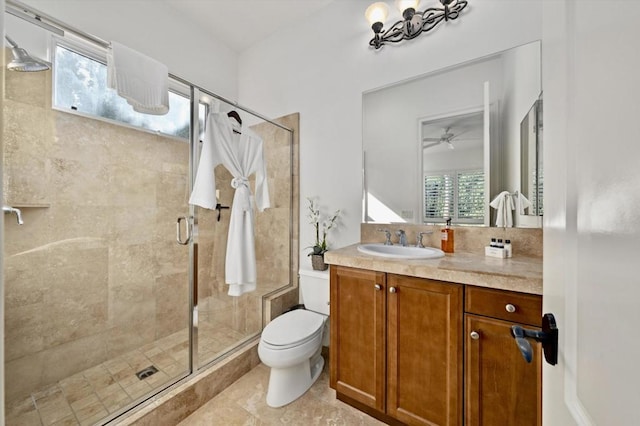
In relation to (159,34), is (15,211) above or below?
below

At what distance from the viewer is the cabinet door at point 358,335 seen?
1.32 m

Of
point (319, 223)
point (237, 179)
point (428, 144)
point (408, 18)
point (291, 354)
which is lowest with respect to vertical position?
point (291, 354)

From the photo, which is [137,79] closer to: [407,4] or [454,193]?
[407,4]

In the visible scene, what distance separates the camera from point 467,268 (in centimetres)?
112

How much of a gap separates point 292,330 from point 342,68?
204 cm

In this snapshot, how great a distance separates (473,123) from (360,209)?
93cm

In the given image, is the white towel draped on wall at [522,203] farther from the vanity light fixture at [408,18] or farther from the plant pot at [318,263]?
the plant pot at [318,263]

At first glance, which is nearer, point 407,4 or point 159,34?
point 407,4

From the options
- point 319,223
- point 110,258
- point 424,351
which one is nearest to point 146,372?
point 110,258

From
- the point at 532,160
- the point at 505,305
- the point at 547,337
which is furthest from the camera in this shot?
the point at 532,160

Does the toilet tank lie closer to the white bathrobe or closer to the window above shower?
the white bathrobe

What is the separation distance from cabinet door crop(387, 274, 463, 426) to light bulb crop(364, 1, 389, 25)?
179cm

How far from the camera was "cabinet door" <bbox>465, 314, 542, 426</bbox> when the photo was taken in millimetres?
991

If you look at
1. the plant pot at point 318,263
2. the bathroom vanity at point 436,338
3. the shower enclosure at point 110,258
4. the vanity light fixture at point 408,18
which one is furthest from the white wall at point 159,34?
the bathroom vanity at point 436,338
